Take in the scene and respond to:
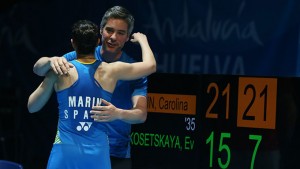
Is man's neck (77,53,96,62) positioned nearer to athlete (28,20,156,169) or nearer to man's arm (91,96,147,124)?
athlete (28,20,156,169)

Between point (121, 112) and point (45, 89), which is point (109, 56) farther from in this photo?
point (45, 89)

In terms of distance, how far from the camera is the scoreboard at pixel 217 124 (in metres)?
6.57

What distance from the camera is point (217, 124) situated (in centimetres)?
698

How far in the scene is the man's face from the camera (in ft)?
19.2

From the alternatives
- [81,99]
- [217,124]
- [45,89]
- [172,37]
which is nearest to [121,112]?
[81,99]

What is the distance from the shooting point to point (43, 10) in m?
8.42

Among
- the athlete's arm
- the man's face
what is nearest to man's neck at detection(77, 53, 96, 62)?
the athlete's arm

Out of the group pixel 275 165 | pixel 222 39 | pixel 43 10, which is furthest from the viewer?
pixel 43 10

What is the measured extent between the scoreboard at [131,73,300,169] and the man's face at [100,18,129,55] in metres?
1.39

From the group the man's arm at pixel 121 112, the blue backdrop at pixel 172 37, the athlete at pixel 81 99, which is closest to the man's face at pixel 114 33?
the man's arm at pixel 121 112

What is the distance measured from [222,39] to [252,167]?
3.77ft

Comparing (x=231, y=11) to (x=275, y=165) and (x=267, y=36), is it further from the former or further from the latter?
(x=275, y=165)

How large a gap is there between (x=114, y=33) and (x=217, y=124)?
159cm

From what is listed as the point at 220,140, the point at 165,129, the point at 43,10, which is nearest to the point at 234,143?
the point at 220,140
